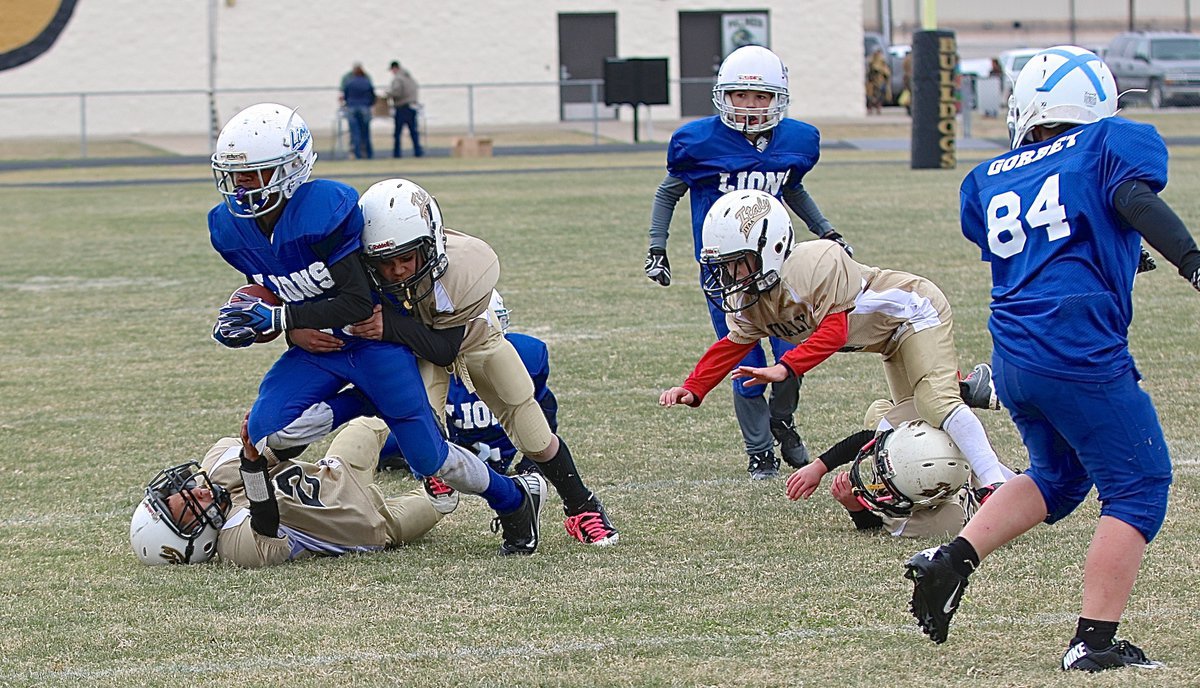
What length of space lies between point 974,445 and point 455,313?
5.50 feet

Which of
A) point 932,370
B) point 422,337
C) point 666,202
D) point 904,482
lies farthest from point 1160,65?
point 422,337

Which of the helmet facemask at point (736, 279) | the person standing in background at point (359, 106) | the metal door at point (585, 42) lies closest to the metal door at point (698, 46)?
the metal door at point (585, 42)

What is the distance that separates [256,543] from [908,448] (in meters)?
2.04

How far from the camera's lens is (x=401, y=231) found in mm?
4551

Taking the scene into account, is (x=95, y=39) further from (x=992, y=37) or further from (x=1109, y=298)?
(x=1109, y=298)

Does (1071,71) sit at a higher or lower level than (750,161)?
higher

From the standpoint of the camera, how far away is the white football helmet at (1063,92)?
3.62 metres

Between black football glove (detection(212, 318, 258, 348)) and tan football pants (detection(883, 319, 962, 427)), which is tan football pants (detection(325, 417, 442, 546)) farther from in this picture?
tan football pants (detection(883, 319, 962, 427))

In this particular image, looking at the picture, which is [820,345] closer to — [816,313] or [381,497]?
[816,313]

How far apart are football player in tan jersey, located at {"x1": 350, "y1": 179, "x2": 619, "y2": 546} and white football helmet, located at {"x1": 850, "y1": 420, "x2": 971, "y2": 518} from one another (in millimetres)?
838

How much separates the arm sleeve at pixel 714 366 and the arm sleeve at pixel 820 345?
0.78 ft

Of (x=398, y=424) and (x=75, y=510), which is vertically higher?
(x=398, y=424)

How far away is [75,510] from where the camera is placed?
5469mm

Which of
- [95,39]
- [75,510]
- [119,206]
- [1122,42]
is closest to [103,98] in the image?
[95,39]
